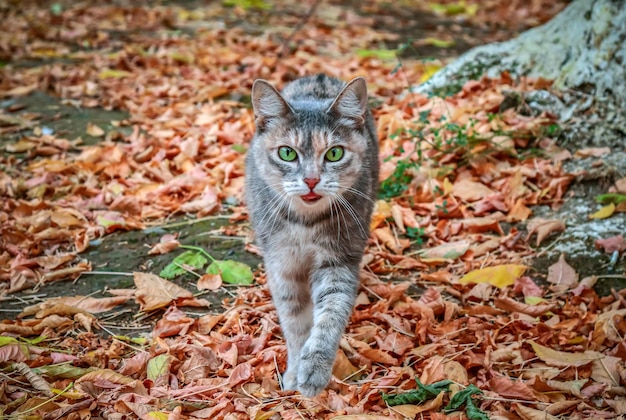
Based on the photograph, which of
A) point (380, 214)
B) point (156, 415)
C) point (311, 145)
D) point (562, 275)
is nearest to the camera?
point (156, 415)

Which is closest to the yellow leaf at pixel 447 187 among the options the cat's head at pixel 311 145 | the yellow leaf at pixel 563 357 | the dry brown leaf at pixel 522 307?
the dry brown leaf at pixel 522 307

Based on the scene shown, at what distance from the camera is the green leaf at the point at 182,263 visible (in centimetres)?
400

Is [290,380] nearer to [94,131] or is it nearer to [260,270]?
[260,270]

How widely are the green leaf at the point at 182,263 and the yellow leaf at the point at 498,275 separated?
1.60m

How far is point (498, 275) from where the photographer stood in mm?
3924

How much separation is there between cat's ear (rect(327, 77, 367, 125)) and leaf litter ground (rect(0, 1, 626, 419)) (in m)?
1.13

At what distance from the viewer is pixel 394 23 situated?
31.7 ft

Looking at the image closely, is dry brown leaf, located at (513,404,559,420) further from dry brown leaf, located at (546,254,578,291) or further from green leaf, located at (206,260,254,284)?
green leaf, located at (206,260,254,284)

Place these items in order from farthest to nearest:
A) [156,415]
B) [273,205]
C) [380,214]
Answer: [380,214], [273,205], [156,415]

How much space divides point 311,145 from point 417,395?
127cm

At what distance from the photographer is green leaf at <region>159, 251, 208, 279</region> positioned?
4.00 metres

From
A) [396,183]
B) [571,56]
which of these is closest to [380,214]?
[396,183]

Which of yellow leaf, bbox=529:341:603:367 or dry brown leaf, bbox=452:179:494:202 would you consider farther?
dry brown leaf, bbox=452:179:494:202

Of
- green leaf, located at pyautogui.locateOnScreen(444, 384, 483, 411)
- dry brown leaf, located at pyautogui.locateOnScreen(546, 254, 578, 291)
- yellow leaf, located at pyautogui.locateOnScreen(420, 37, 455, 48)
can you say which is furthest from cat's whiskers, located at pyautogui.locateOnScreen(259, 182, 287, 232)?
yellow leaf, located at pyautogui.locateOnScreen(420, 37, 455, 48)
